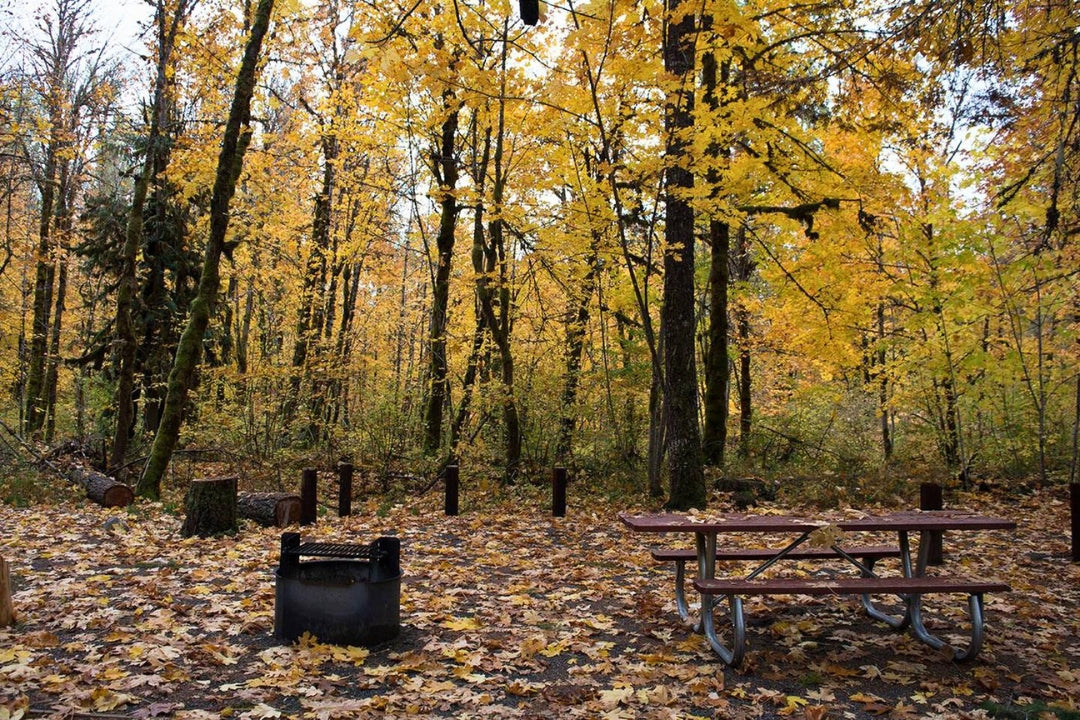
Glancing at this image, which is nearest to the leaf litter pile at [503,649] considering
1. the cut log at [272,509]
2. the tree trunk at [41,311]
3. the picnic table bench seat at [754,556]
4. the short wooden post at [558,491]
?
the picnic table bench seat at [754,556]

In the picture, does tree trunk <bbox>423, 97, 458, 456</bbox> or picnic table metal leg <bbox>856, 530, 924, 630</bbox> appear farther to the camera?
Result: tree trunk <bbox>423, 97, 458, 456</bbox>

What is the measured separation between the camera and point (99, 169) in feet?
70.9

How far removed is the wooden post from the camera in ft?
14.8

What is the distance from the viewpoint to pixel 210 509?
26.1 ft

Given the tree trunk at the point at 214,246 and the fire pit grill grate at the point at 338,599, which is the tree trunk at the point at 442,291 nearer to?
the tree trunk at the point at 214,246

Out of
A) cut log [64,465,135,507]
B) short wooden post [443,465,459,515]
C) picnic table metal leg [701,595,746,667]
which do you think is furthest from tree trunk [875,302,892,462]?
cut log [64,465,135,507]

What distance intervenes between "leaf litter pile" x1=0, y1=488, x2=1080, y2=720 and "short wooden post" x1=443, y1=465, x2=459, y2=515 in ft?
8.06

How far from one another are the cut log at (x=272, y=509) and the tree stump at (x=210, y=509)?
2.43ft

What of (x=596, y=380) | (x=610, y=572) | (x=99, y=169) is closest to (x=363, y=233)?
(x=596, y=380)

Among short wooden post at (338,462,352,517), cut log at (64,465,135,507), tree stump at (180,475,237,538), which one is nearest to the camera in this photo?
tree stump at (180,475,237,538)

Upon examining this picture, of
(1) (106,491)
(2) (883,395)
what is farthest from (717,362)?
(1) (106,491)

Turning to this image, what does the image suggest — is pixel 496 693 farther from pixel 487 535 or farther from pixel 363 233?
pixel 363 233

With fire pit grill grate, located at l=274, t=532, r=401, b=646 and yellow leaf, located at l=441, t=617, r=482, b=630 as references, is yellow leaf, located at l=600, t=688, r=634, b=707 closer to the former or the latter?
yellow leaf, located at l=441, t=617, r=482, b=630

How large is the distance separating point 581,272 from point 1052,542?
726 centimetres
